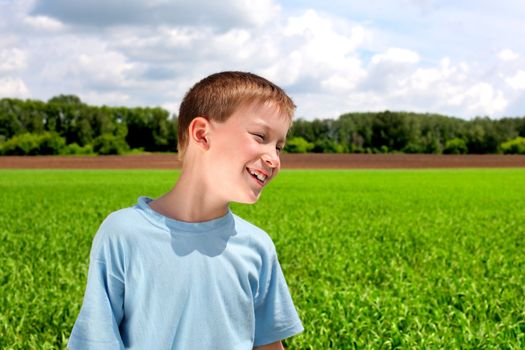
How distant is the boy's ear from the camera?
216 cm

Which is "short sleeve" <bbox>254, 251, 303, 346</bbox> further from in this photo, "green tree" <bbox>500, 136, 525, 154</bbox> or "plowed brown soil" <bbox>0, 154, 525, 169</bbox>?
"green tree" <bbox>500, 136, 525, 154</bbox>

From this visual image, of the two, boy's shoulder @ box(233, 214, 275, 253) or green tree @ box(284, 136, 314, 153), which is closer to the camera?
boy's shoulder @ box(233, 214, 275, 253)

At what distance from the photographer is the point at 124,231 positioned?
2.09m

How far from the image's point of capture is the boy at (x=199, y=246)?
208 centimetres

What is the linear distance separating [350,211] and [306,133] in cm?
8771

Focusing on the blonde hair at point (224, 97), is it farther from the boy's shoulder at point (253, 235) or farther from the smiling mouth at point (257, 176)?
the boy's shoulder at point (253, 235)

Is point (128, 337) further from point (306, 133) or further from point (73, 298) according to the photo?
point (306, 133)

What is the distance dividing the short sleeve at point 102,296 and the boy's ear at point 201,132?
0.42m

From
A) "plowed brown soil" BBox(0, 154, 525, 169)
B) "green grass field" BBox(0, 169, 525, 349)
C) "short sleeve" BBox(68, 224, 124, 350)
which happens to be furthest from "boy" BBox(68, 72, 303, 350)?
"plowed brown soil" BBox(0, 154, 525, 169)

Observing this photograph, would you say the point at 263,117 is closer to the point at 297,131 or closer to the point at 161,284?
the point at 161,284

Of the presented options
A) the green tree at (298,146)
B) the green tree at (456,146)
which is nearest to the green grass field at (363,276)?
the green tree at (298,146)

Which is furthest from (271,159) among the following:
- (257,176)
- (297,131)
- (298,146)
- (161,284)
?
(297,131)

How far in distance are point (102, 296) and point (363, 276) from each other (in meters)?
9.28

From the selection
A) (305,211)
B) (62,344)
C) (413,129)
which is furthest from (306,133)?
(62,344)
